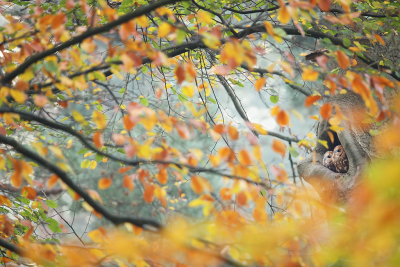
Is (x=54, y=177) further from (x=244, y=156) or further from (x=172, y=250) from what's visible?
(x=244, y=156)

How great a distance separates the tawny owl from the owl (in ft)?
0.12

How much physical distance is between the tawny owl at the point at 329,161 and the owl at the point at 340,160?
0.04 m

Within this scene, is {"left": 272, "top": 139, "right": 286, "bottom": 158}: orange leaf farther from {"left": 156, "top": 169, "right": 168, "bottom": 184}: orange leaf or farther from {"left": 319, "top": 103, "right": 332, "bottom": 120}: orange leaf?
{"left": 156, "top": 169, "right": 168, "bottom": 184}: orange leaf

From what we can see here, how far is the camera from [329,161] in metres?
3.01

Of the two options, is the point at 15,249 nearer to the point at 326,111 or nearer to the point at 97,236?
the point at 97,236

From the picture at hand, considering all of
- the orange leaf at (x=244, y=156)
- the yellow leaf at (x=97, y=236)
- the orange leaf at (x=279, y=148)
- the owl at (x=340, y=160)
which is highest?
the yellow leaf at (x=97, y=236)

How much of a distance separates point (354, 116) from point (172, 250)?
2315mm

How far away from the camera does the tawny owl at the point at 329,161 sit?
2.98 metres

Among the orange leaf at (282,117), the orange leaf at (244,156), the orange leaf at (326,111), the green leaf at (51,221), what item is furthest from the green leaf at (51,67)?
the green leaf at (51,221)

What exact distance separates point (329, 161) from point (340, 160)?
0.39 feet

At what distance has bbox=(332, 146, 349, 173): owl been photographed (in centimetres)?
289

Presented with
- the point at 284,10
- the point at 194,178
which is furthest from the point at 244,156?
the point at 284,10

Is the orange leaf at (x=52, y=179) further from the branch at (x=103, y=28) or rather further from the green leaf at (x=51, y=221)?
the green leaf at (x=51, y=221)

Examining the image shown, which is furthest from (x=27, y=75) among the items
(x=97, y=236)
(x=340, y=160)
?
(x=340, y=160)
